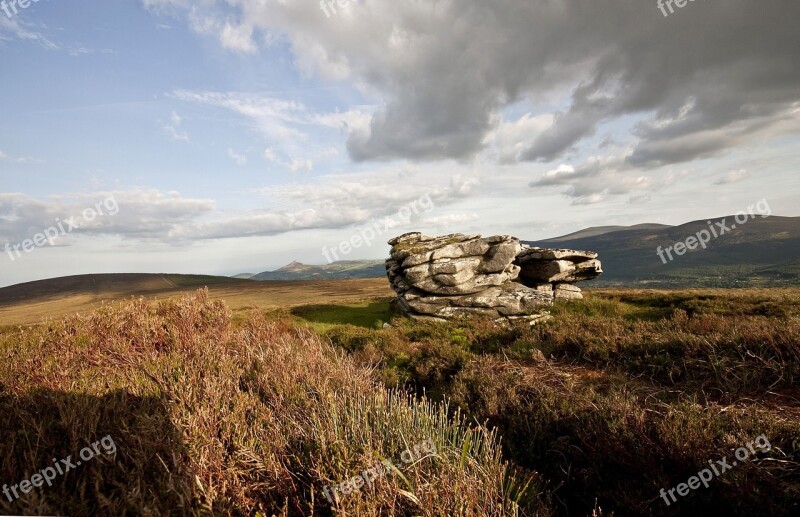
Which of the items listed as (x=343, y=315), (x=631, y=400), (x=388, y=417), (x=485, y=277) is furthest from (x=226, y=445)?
(x=343, y=315)

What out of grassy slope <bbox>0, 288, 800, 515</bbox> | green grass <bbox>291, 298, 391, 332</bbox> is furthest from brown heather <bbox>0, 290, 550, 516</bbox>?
green grass <bbox>291, 298, 391, 332</bbox>

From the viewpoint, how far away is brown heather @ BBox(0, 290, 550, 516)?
278 centimetres

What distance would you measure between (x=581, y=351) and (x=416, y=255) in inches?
364

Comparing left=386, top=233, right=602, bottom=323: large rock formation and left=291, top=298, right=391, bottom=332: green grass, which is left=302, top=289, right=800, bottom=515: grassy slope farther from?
left=291, top=298, right=391, bottom=332: green grass

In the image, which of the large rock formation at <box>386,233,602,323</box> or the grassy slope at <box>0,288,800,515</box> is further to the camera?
the large rock formation at <box>386,233,602,323</box>

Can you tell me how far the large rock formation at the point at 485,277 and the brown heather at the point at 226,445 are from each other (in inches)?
414

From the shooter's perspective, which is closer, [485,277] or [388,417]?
[388,417]

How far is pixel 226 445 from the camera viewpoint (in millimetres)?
3627

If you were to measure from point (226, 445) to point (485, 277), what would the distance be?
46.2 feet

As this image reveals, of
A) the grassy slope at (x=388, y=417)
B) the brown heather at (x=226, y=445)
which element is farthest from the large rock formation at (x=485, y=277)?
the brown heather at (x=226, y=445)

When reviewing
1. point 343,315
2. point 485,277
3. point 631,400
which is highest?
point 485,277

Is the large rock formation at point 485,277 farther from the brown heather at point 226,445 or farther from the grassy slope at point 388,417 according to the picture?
the brown heather at point 226,445

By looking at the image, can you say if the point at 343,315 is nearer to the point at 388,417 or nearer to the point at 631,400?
the point at 388,417

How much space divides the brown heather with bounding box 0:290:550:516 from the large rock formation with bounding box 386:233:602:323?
1052cm
